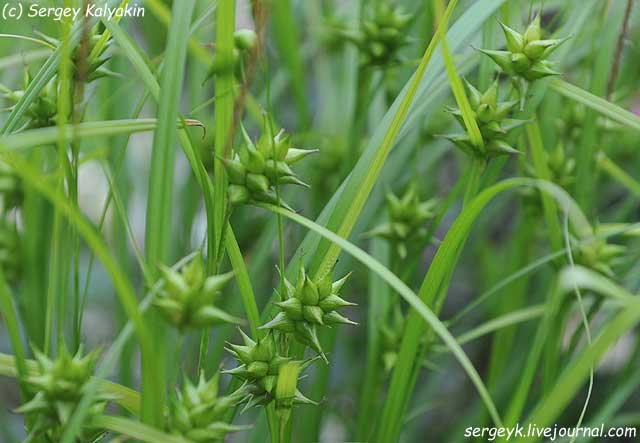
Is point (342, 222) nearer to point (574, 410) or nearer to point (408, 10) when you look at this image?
point (408, 10)

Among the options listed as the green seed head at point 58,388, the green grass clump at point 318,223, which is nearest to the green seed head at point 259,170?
the green grass clump at point 318,223

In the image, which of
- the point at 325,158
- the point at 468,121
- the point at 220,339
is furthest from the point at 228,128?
the point at 325,158

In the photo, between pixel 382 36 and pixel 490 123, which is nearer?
pixel 490 123

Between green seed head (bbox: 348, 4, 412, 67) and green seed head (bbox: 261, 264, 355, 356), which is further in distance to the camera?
green seed head (bbox: 348, 4, 412, 67)

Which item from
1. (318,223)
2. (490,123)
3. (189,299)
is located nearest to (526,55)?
(490,123)

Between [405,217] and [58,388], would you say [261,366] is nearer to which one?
[58,388]

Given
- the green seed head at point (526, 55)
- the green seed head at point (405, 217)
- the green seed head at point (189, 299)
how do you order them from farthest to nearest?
the green seed head at point (405, 217) → the green seed head at point (526, 55) → the green seed head at point (189, 299)

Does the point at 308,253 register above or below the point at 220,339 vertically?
above

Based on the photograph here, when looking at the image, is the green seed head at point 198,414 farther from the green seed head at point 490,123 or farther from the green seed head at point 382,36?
the green seed head at point 382,36

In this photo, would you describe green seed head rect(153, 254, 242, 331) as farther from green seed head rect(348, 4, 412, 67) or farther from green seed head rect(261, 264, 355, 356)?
green seed head rect(348, 4, 412, 67)

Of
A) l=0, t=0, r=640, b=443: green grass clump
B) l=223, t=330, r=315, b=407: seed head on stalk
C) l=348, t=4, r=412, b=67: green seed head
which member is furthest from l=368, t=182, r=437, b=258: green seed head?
l=223, t=330, r=315, b=407: seed head on stalk

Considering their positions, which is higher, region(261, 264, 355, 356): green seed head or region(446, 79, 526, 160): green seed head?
region(446, 79, 526, 160): green seed head
